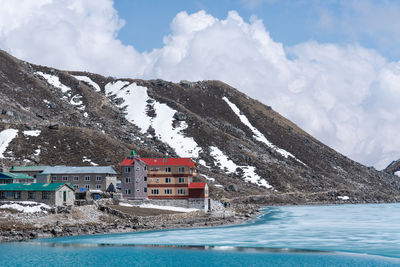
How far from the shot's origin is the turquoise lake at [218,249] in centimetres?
5641

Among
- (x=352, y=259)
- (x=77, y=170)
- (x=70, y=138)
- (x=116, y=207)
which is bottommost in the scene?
(x=352, y=259)

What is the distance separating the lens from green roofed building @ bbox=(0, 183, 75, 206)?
88.0m

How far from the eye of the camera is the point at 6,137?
15212cm

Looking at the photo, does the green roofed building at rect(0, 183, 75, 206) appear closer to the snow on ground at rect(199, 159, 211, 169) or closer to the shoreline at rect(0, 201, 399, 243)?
the shoreline at rect(0, 201, 399, 243)

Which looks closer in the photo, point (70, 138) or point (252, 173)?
point (70, 138)

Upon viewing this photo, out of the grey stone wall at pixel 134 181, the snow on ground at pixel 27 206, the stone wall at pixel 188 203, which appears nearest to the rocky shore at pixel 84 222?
the snow on ground at pixel 27 206

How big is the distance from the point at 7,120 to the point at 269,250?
129 meters

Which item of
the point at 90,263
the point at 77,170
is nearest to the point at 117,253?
the point at 90,263

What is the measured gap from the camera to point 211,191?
161 m

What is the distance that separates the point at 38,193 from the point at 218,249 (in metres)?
39.4

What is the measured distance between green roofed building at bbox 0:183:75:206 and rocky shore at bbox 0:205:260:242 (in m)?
4.04

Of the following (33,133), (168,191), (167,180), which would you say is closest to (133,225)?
(168,191)

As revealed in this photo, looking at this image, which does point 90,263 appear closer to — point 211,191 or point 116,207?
point 116,207

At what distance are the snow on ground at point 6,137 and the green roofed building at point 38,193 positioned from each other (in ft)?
188
